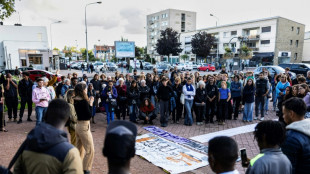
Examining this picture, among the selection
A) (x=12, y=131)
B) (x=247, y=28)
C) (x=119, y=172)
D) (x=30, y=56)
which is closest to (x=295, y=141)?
(x=119, y=172)

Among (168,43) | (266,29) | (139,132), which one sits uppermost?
(266,29)

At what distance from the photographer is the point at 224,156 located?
1790mm

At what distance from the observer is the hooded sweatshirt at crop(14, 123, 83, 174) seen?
1.75 m

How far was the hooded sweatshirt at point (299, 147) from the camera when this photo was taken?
2.24 metres

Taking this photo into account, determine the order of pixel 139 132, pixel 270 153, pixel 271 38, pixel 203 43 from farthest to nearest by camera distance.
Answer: pixel 203 43, pixel 271 38, pixel 139 132, pixel 270 153

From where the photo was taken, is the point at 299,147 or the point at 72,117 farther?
the point at 72,117

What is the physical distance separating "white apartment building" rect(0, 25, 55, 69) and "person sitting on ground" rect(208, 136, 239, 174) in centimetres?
4144

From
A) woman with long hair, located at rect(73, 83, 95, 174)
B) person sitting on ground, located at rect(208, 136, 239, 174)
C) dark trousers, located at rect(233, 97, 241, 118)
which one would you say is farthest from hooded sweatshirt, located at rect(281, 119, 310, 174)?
dark trousers, located at rect(233, 97, 241, 118)

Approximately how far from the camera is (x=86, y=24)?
1164 inches

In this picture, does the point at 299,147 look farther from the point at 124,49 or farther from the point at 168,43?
the point at 168,43

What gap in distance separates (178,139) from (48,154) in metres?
5.27

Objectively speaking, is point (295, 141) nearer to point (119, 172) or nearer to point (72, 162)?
point (119, 172)

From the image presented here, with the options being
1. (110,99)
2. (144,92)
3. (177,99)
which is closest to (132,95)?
(144,92)

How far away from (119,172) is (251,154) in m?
5.25
